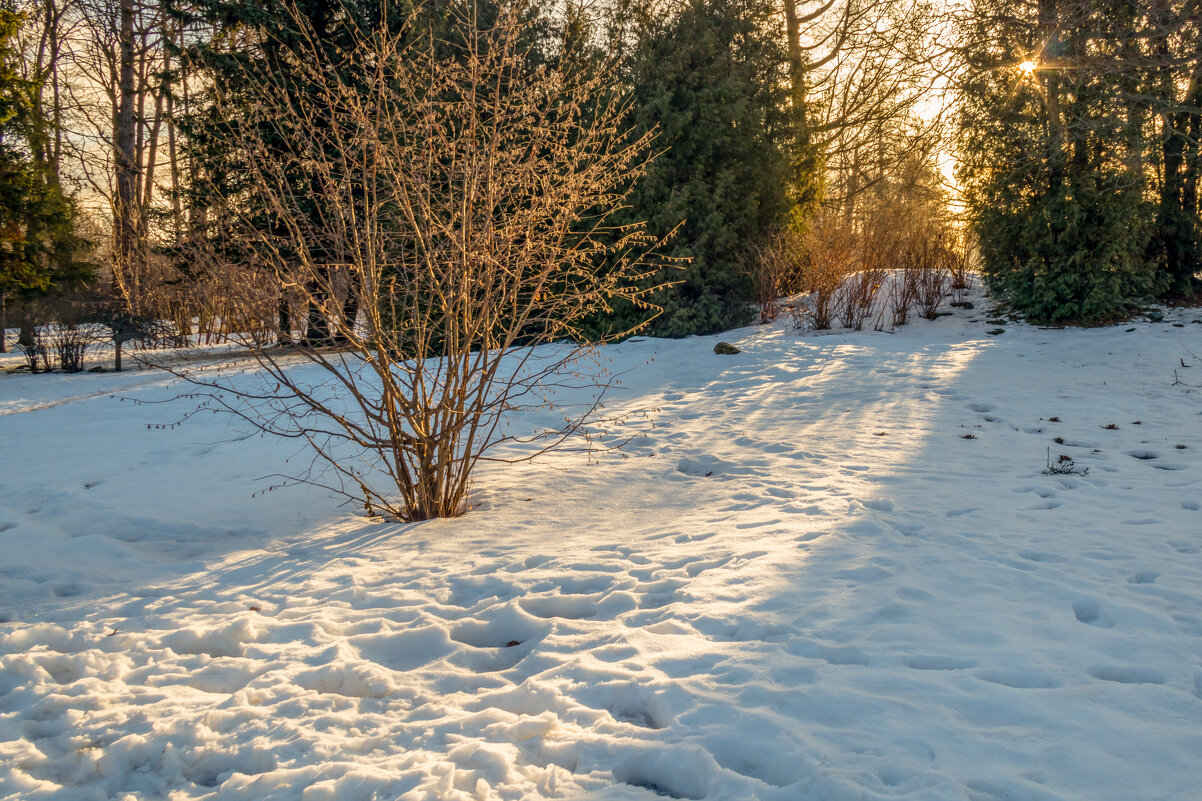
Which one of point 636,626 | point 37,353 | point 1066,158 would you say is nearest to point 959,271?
point 1066,158

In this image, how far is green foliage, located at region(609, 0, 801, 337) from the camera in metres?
10.7

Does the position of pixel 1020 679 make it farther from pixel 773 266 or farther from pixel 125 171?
pixel 125 171

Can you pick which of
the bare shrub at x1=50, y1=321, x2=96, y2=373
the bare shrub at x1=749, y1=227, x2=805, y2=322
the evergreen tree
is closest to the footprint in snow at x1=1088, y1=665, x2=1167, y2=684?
the bare shrub at x1=749, y1=227, x2=805, y2=322

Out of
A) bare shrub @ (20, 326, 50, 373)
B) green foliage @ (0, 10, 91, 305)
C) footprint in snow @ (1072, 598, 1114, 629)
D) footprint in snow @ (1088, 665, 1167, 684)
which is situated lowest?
footprint in snow @ (1088, 665, 1167, 684)

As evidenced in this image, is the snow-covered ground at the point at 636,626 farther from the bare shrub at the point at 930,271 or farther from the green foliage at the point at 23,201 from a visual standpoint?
the green foliage at the point at 23,201

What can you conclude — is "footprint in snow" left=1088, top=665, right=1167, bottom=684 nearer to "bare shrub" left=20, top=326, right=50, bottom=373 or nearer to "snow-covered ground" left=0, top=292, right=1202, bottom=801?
"snow-covered ground" left=0, top=292, right=1202, bottom=801

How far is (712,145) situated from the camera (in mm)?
10875

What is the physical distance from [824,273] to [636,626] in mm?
9041

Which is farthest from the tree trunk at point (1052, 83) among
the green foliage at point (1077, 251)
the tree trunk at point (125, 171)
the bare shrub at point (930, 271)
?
the tree trunk at point (125, 171)

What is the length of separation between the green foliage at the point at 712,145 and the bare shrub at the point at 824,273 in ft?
2.74

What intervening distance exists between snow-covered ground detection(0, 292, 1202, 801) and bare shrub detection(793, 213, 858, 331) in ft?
17.0

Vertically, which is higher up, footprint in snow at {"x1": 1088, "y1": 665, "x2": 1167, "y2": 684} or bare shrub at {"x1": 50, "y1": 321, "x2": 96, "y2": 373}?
bare shrub at {"x1": 50, "y1": 321, "x2": 96, "y2": 373}

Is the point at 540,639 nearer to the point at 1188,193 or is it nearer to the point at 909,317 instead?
the point at 909,317

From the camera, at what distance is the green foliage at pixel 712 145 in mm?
10672
